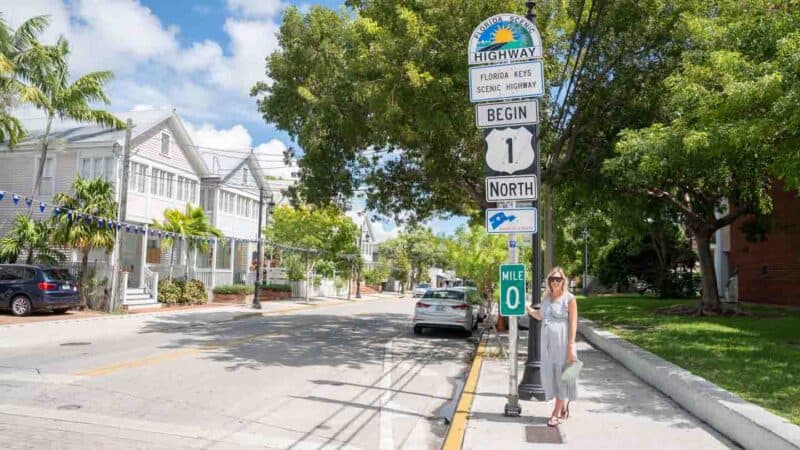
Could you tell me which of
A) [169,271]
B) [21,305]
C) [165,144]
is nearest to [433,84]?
[21,305]

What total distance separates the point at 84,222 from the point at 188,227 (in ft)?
21.2

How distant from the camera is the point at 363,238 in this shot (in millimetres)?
A: 74062

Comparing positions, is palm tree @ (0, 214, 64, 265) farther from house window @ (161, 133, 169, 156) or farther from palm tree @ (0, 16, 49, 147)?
house window @ (161, 133, 169, 156)

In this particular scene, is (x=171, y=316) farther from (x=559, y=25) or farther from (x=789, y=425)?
(x=789, y=425)

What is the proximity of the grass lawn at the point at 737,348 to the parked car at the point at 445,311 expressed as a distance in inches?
149

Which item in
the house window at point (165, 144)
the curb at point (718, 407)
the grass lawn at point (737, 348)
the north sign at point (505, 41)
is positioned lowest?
the curb at point (718, 407)

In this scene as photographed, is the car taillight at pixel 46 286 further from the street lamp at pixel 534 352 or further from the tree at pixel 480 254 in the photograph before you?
the street lamp at pixel 534 352

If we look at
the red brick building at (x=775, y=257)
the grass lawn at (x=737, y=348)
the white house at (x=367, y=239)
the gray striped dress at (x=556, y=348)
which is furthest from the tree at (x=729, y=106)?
the white house at (x=367, y=239)

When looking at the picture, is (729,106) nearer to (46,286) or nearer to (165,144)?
(46,286)

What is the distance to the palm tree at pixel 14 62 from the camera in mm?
20844

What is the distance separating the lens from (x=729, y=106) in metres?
8.08

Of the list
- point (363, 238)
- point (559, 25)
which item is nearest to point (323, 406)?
point (559, 25)

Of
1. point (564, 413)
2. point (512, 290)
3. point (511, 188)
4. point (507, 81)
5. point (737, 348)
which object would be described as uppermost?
point (507, 81)

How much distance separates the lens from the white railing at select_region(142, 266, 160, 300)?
25.7m
